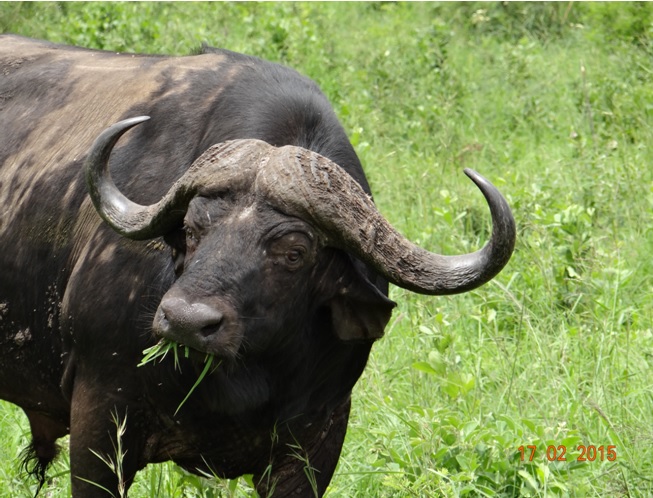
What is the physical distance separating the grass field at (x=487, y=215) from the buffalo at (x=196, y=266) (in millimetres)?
320

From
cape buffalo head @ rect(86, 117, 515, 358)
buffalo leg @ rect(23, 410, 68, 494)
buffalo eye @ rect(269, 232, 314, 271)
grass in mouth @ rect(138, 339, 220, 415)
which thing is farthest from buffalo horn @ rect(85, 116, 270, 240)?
buffalo leg @ rect(23, 410, 68, 494)

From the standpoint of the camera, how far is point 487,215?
24.3 ft

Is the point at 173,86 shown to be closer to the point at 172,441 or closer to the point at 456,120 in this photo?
the point at 172,441

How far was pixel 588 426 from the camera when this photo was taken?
16.7 ft

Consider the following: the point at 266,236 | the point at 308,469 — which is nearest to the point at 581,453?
the point at 308,469

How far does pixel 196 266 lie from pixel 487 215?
3.97m

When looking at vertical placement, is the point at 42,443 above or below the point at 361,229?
below

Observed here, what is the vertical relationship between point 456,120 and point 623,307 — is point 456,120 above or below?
below

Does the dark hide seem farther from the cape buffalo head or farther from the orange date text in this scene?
the orange date text

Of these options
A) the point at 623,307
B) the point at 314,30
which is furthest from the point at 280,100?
the point at 314,30

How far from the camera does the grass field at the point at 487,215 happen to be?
474 cm

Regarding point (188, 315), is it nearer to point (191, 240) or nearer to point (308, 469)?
point (191, 240)

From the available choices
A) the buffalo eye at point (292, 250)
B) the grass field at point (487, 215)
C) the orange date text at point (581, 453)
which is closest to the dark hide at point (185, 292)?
the buffalo eye at point (292, 250)

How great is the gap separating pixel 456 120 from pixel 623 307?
3573mm
